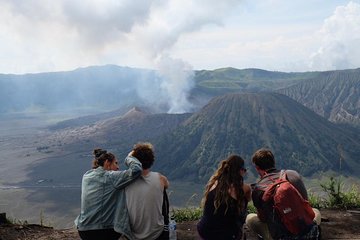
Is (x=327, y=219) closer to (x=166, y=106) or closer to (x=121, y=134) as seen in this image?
(x=121, y=134)

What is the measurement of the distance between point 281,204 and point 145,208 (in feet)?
4.88

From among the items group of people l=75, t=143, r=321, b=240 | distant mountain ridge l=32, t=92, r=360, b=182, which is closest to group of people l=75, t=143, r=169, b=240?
group of people l=75, t=143, r=321, b=240

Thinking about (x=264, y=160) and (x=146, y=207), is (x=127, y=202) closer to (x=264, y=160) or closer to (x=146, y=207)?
(x=146, y=207)

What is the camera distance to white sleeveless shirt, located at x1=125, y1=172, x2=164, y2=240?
493 centimetres

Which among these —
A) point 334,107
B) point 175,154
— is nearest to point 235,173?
point 175,154

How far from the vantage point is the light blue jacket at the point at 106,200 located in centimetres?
495

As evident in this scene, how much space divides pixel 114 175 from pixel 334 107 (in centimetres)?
11960

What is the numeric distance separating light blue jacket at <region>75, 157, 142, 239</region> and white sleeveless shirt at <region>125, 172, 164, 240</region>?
0.08 metres

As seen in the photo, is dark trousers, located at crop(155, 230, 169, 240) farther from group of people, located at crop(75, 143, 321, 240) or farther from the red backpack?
the red backpack

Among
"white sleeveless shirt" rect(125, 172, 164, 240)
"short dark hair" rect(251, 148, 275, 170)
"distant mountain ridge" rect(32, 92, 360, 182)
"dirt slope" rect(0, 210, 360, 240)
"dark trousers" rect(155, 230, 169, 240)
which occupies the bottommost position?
"distant mountain ridge" rect(32, 92, 360, 182)

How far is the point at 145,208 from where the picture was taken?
4.93 m

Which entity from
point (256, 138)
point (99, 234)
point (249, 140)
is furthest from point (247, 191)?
point (256, 138)

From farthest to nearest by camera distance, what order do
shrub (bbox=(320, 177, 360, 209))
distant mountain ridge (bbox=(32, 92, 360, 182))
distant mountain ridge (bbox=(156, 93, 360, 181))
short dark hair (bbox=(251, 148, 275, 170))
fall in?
distant mountain ridge (bbox=(156, 93, 360, 181)) < distant mountain ridge (bbox=(32, 92, 360, 182)) < shrub (bbox=(320, 177, 360, 209)) < short dark hair (bbox=(251, 148, 275, 170))

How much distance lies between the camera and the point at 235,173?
4.85m
